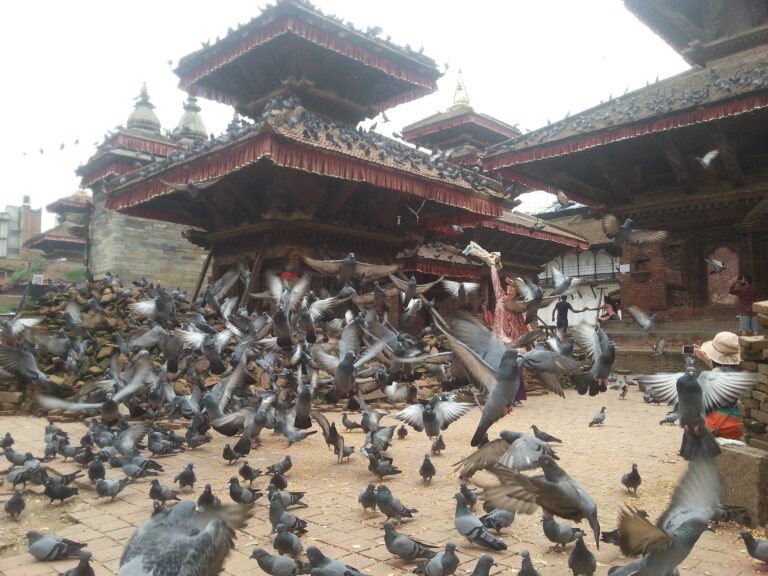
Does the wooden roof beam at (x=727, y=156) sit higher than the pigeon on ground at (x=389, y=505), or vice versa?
the wooden roof beam at (x=727, y=156)

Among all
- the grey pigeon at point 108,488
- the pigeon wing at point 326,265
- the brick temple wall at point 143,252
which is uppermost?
the brick temple wall at point 143,252

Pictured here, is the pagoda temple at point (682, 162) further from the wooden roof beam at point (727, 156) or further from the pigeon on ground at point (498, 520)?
the pigeon on ground at point (498, 520)

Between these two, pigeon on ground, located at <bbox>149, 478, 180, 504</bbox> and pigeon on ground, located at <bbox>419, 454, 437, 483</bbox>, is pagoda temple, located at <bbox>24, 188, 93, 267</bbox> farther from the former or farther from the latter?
pigeon on ground, located at <bbox>419, 454, 437, 483</bbox>

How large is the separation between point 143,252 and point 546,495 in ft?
71.1

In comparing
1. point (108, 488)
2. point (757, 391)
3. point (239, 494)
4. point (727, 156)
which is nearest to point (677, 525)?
point (757, 391)

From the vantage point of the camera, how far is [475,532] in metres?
4.04

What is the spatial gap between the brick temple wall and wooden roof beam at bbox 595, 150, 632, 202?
49.4ft

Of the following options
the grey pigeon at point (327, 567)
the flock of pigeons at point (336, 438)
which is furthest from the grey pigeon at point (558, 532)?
the grey pigeon at point (327, 567)

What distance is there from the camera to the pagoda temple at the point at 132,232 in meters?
22.0

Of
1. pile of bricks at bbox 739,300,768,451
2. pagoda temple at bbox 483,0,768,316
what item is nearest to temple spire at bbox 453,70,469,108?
pagoda temple at bbox 483,0,768,316

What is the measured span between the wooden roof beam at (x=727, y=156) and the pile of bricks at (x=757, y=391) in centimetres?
921

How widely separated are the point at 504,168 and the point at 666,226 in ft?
15.6

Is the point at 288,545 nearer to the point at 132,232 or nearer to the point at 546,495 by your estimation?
the point at 546,495

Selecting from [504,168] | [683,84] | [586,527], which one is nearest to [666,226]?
[683,84]
